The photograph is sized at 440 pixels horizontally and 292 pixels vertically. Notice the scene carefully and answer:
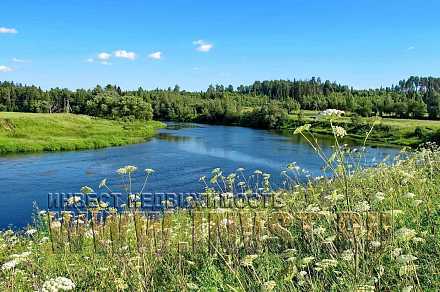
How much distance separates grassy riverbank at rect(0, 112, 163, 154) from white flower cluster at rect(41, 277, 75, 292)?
5441cm

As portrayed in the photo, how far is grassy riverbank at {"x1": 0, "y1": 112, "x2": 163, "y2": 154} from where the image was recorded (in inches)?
2203

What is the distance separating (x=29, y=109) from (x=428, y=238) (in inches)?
6156

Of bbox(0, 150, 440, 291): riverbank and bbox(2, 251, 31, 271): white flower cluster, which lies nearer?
bbox(0, 150, 440, 291): riverbank

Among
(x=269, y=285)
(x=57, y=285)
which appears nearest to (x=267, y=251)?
(x=269, y=285)

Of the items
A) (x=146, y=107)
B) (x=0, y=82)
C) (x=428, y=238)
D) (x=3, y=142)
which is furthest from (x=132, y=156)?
(x=0, y=82)

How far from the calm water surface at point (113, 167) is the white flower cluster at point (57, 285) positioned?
16.6m

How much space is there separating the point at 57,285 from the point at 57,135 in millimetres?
70327

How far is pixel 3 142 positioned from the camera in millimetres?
55344

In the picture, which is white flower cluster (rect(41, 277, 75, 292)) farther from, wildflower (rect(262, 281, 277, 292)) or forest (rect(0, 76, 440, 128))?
forest (rect(0, 76, 440, 128))

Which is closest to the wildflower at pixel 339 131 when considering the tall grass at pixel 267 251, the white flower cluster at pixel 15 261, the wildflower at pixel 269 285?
the tall grass at pixel 267 251

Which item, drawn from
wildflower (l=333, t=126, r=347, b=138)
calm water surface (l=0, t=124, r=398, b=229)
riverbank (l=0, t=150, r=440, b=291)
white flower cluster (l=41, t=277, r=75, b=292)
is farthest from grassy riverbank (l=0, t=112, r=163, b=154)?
wildflower (l=333, t=126, r=347, b=138)

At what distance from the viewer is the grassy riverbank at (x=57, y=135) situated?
5597 centimetres

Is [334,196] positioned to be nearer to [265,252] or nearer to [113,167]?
[265,252]

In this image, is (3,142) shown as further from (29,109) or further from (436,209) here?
(29,109)
